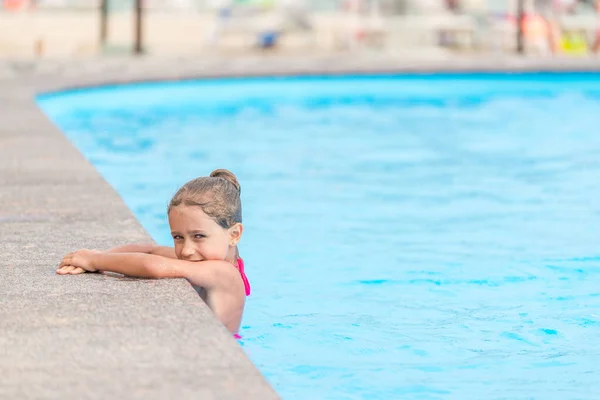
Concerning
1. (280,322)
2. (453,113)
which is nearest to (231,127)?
(453,113)

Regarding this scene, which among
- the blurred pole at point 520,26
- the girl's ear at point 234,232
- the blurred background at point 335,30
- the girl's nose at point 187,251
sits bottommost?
the blurred background at point 335,30

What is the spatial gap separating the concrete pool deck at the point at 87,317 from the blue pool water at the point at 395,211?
24.9 inches

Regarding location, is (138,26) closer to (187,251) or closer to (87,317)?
(187,251)

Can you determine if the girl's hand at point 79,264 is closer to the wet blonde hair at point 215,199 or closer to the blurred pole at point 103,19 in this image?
the wet blonde hair at point 215,199

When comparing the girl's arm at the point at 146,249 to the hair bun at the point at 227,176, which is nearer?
the hair bun at the point at 227,176

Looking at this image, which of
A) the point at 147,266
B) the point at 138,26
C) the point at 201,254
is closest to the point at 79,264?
the point at 147,266

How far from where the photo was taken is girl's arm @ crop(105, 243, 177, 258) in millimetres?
3873

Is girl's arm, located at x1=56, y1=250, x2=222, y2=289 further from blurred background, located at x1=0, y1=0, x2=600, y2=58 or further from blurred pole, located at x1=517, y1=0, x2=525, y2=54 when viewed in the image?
blurred pole, located at x1=517, y1=0, x2=525, y2=54

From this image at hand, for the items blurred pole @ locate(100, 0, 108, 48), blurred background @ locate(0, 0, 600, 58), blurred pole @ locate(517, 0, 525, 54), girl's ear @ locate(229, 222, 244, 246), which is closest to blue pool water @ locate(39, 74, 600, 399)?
girl's ear @ locate(229, 222, 244, 246)

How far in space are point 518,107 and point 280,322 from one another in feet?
26.3

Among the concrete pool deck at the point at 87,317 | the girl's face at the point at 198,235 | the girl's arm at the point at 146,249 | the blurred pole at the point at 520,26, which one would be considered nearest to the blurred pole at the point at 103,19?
the blurred pole at the point at 520,26

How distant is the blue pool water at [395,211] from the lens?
413 cm

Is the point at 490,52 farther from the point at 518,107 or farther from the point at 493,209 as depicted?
the point at 493,209

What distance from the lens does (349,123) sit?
11.0m
